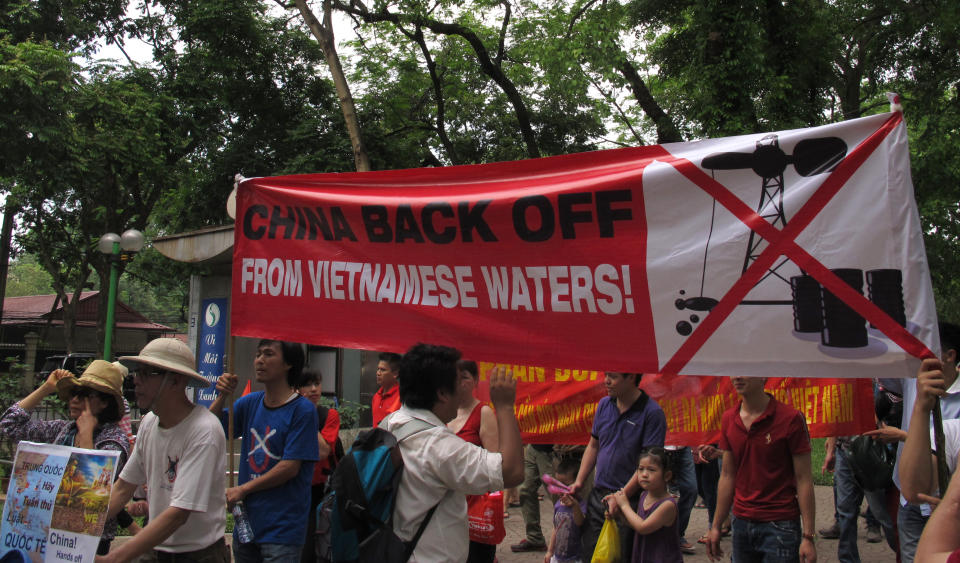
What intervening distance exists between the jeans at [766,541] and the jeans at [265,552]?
2330 mm

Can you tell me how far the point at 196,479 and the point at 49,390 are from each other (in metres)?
1.78

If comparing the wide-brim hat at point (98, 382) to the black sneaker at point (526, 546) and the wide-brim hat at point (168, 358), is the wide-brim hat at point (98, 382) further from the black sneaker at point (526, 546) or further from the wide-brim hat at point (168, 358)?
the black sneaker at point (526, 546)

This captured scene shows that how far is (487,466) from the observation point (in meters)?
3.05

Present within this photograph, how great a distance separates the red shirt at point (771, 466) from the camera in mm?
4332

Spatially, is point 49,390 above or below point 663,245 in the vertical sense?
below

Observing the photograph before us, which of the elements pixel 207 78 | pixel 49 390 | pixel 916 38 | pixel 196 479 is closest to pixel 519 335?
pixel 196 479

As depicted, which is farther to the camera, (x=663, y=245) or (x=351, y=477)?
(x=663, y=245)

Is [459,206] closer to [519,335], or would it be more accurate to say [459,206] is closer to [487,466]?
[519,335]

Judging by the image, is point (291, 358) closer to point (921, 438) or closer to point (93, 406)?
point (93, 406)

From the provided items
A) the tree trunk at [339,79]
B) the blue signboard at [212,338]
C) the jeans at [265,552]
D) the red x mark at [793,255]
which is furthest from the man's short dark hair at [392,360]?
the tree trunk at [339,79]

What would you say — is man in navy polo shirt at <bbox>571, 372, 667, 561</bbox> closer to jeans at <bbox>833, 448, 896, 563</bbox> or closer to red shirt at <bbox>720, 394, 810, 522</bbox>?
red shirt at <bbox>720, 394, 810, 522</bbox>

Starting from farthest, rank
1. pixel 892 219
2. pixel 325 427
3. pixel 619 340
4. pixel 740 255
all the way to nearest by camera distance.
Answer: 1. pixel 325 427
2. pixel 619 340
3. pixel 740 255
4. pixel 892 219

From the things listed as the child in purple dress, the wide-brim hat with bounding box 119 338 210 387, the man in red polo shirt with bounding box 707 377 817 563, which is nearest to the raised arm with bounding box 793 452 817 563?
the man in red polo shirt with bounding box 707 377 817 563

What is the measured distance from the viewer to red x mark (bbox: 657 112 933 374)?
300 centimetres
